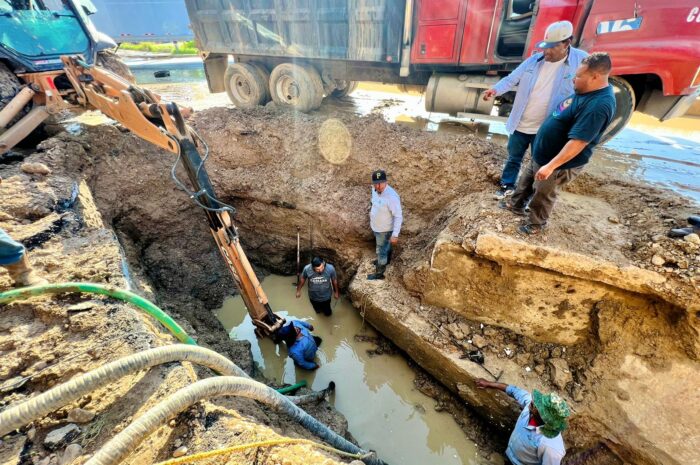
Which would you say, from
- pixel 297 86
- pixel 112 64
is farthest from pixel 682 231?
pixel 112 64

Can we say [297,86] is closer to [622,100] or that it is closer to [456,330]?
[622,100]

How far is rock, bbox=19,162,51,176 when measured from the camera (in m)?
4.21

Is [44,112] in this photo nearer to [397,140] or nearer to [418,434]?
[397,140]

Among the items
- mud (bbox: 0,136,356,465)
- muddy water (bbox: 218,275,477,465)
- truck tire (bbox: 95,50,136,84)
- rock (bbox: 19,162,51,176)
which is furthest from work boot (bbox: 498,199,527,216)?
truck tire (bbox: 95,50,136,84)

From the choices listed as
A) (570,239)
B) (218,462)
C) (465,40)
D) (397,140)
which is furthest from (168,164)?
(570,239)

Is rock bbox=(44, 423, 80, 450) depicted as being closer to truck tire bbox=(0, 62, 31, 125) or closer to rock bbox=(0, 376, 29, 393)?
rock bbox=(0, 376, 29, 393)

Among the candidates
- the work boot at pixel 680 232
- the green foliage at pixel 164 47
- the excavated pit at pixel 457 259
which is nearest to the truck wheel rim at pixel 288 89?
the excavated pit at pixel 457 259

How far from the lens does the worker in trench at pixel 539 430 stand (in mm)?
2566

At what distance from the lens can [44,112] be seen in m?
4.97

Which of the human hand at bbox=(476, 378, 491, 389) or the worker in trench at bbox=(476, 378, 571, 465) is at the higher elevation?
the worker in trench at bbox=(476, 378, 571, 465)

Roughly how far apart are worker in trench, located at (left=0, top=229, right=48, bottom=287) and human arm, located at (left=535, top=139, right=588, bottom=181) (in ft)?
14.5

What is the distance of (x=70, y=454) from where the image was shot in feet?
5.81

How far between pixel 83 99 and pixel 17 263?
9.78 ft

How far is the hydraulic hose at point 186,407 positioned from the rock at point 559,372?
2387mm
